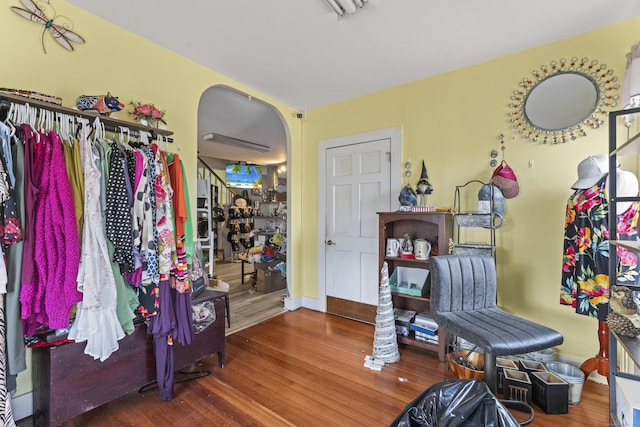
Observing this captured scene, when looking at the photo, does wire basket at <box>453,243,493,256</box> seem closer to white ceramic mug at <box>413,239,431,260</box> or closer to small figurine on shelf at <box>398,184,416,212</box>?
white ceramic mug at <box>413,239,431,260</box>

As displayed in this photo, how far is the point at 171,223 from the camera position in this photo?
182cm

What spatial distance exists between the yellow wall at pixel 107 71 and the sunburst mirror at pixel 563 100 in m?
2.62

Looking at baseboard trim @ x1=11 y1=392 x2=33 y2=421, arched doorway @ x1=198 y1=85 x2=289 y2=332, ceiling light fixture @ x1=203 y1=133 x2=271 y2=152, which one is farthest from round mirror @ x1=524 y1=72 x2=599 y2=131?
ceiling light fixture @ x1=203 y1=133 x2=271 y2=152

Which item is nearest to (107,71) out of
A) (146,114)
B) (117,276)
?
(146,114)

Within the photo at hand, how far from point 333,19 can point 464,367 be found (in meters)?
2.55

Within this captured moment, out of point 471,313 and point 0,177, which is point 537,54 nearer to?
point 471,313

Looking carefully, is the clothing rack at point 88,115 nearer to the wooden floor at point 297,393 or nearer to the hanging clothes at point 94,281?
the hanging clothes at point 94,281

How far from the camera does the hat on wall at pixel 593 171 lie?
5.83 ft

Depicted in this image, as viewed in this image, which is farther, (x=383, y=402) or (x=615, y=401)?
(x=383, y=402)

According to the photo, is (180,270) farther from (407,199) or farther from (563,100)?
(563,100)

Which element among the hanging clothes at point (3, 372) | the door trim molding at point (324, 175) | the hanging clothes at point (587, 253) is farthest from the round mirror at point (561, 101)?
the hanging clothes at point (3, 372)

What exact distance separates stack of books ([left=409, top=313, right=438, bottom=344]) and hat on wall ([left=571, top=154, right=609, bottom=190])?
1.45 metres

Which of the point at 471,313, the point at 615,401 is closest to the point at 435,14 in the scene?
the point at 471,313

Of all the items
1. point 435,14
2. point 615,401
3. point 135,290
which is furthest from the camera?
point 435,14
